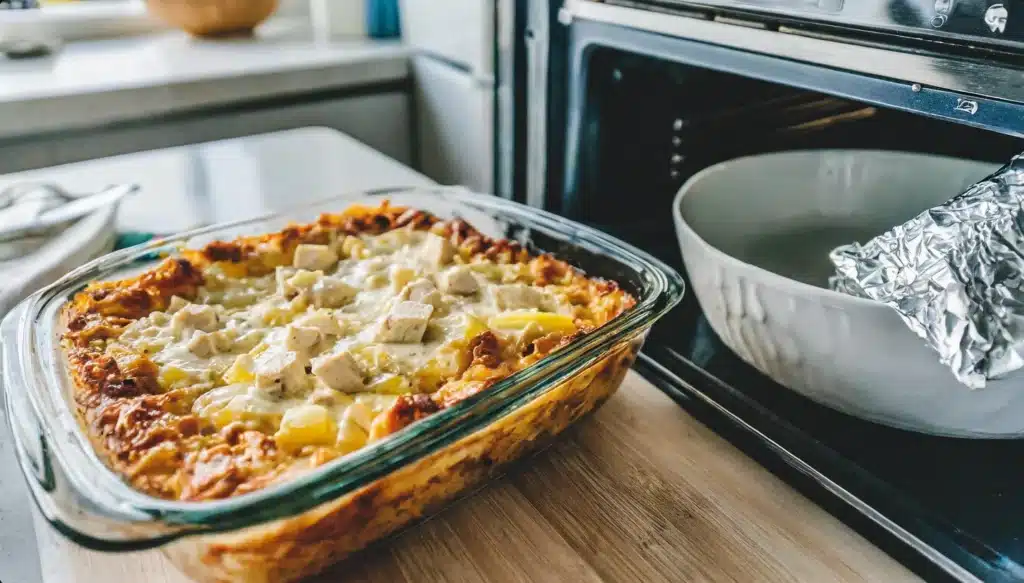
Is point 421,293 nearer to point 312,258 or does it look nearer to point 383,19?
point 312,258

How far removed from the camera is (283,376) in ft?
1.95

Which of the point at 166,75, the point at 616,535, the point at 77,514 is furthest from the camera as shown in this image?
the point at 166,75

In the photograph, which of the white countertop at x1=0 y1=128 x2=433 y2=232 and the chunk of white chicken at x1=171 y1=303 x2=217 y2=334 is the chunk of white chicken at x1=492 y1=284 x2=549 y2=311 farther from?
the white countertop at x1=0 y1=128 x2=433 y2=232

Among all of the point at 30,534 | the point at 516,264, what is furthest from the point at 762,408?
the point at 30,534

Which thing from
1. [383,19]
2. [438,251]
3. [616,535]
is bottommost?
[616,535]

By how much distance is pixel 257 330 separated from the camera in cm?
69

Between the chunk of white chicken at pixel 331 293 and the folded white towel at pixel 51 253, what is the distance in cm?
31

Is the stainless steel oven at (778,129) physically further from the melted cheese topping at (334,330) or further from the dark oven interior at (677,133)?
the melted cheese topping at (334,330)

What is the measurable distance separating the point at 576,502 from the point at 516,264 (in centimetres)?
29

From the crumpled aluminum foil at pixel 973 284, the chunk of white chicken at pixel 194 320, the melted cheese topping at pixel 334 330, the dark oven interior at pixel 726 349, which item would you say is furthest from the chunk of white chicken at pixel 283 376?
the crumpled aluminum foil at pixel 973 284

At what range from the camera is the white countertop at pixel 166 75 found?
54.1 inches

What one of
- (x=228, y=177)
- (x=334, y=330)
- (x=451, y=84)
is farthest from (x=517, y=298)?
(x=451, y=84)

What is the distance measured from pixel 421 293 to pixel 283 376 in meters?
0.16

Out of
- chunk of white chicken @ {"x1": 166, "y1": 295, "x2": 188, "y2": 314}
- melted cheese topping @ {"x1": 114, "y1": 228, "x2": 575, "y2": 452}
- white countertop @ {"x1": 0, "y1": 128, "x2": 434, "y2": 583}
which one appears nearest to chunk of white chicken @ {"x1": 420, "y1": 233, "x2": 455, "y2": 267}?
melted cheese topping @ {"x1": 114, "y1": 228, "x2": 575, "y2": 452}
